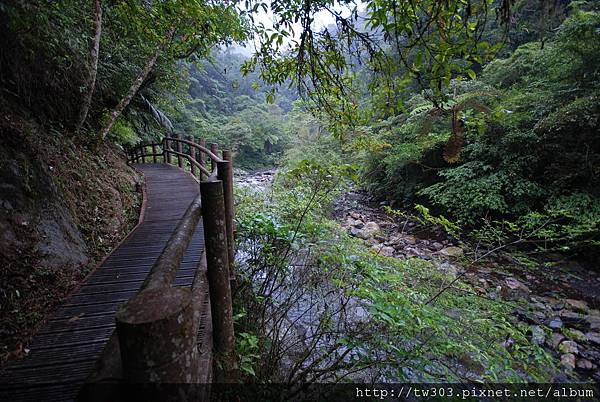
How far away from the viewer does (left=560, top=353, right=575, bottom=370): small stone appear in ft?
11.8

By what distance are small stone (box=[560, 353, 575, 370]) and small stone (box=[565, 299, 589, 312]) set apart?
4.26 feet

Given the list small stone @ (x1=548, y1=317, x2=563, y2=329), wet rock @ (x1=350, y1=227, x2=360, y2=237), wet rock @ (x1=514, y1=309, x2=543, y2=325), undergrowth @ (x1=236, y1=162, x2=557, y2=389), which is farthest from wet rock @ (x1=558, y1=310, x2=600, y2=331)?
wet rock @ (x1=350, y1=227, x2=360, y2=237)

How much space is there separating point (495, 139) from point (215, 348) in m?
8.69

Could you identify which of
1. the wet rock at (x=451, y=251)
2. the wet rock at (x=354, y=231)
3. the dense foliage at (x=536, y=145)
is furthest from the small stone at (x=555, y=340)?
the wet rock at (x=354, y=231)

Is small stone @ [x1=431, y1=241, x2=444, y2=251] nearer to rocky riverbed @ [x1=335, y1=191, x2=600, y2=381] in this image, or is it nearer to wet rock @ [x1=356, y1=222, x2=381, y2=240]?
rocky riverbed @ [x1=335, y1=191, x2=600, y2=381]

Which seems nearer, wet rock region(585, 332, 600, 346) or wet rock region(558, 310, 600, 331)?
wet rock region(585, 332, 600, 346)

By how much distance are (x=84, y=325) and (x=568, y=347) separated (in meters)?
5.97

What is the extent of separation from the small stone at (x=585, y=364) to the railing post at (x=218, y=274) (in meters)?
4.62

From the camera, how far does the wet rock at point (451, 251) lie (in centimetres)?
645

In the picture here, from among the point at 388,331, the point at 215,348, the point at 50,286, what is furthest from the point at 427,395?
the point at 50,286

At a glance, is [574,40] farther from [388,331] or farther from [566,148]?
[388,331]

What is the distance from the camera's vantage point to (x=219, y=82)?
3362 centimetres

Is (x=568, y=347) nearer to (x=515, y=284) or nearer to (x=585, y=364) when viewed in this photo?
(x=585, y=364)

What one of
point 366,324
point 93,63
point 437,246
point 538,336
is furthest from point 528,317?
point 93,63
